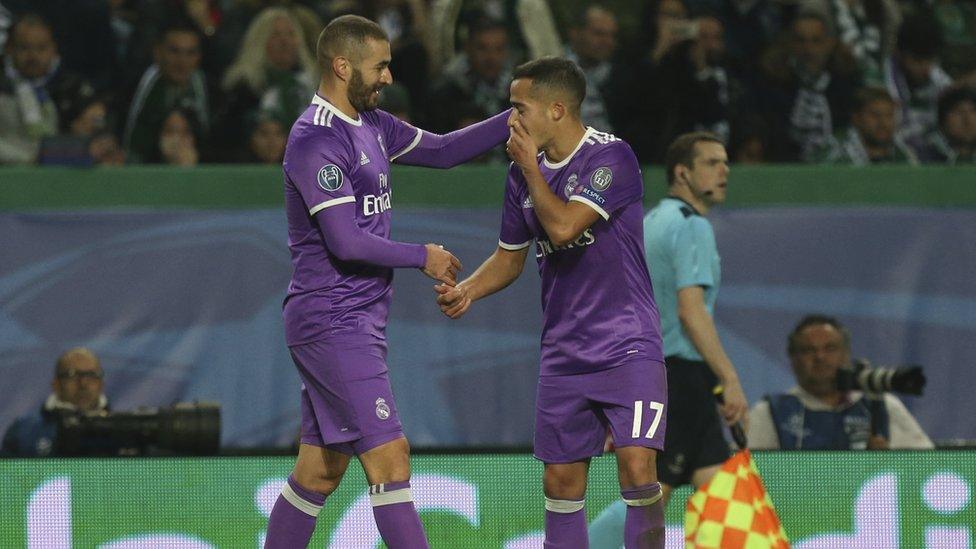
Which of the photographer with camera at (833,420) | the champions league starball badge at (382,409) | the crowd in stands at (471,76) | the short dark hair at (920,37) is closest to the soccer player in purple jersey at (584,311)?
the champions league starball badge at (382,409)

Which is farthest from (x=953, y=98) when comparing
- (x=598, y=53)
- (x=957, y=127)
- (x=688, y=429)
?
(x=688, y=429)

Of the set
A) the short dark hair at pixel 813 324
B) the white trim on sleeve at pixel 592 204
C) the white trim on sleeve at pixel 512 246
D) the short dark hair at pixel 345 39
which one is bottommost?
the short dark hair at pixel 813 324

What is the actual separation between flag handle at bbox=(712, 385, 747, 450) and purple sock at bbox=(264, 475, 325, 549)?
1547 millimetres

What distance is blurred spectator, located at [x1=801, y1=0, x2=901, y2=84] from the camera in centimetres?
1080

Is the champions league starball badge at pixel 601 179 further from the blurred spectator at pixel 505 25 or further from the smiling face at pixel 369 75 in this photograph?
the blurred spectator at pixel 505 25

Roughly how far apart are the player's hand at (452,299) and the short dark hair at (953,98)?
5.26 meters

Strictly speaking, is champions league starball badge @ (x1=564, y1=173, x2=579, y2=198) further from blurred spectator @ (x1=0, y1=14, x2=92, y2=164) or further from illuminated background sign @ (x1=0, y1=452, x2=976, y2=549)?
blurred spectator @ (x1=0, y1=14, x2=92, y2=164)

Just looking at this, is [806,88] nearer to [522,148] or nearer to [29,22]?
[29,22]

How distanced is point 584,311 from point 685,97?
4277 millimetres

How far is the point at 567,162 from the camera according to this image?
5.68m

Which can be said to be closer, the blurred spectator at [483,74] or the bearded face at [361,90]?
the bearded face at [361,90]

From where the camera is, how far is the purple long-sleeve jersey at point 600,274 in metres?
5.59

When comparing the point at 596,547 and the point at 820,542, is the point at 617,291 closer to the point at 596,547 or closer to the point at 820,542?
the point at 596,547

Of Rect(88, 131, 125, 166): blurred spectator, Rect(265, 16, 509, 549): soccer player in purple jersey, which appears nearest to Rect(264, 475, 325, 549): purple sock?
A: Rect(265, 16, 509, 549): soccer player in purple jersey
